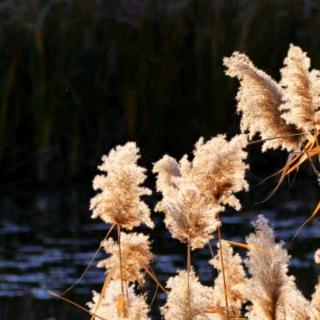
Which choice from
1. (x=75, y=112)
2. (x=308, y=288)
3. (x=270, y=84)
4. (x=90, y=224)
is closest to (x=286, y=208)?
(x=90, y=224)

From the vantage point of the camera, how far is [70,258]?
7539 millimetres

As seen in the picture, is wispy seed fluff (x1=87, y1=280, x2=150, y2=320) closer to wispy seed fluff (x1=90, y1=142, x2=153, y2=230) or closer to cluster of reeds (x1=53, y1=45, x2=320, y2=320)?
cluster of reeds (x1=53, y1=45, x2=320, y2=320)

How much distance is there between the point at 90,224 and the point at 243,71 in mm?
5571

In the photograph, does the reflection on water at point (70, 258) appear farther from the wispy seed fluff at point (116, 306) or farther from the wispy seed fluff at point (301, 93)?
the wispy seed fluff at point (301, 93)

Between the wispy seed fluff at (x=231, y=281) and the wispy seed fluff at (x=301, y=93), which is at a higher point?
the wispy seed fluff at (x=301, y=93)

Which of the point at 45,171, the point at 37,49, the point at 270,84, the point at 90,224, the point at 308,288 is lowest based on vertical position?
the point at 270,84

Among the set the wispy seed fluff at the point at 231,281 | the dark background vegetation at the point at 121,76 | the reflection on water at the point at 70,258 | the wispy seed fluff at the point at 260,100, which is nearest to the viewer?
the wispy seed fluff at the point at 260,100

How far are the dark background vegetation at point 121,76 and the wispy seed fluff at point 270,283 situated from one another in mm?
6715

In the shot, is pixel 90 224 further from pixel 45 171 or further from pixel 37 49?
pixel 37 49

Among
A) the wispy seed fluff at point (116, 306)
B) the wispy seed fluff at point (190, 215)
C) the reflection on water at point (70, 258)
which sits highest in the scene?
the reflection on water at point (70, 258)

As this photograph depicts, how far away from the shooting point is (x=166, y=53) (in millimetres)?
10531

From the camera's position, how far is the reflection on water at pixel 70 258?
21.0 ft

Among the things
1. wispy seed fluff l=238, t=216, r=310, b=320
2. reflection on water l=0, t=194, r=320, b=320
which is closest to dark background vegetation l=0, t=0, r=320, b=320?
reflection on water l=0, t=194, r=320, b=320

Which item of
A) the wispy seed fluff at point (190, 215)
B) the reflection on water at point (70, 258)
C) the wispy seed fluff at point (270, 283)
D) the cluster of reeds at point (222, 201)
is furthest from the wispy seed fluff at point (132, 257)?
the reflection on water at point (70, 258)
